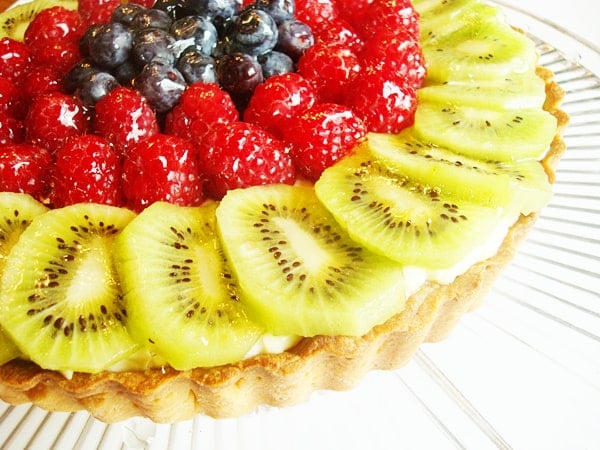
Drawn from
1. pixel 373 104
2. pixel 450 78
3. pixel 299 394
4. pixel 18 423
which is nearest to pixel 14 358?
pixel 18 423

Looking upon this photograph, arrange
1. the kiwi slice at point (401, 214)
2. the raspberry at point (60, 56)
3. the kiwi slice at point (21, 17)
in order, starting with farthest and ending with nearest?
the kiwi slice at point (21, 17) < the raspberry at point (60, 56) < the kiwi slice at point (401, 214)

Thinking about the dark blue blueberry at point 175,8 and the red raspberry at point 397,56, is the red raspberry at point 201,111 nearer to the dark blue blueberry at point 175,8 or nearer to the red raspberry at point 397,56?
the dark blue blueberry at point 175,8

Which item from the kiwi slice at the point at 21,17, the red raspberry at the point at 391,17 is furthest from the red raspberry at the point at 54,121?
the red raspberry at the point at 391,17

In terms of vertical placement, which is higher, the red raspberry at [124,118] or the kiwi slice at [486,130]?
the kiwi slice at [486,130]

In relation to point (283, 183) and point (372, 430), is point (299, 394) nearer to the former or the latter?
point (372, 430)

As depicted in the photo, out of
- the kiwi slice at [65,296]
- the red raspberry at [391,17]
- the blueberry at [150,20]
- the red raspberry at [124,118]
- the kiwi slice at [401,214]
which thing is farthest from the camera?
the red raspberry at [391,17]

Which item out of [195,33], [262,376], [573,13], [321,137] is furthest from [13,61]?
[573,13]

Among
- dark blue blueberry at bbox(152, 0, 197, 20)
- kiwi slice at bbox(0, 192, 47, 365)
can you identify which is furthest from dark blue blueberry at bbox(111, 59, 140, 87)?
kiwi slice at bbox(0, 192, 47, 365)
